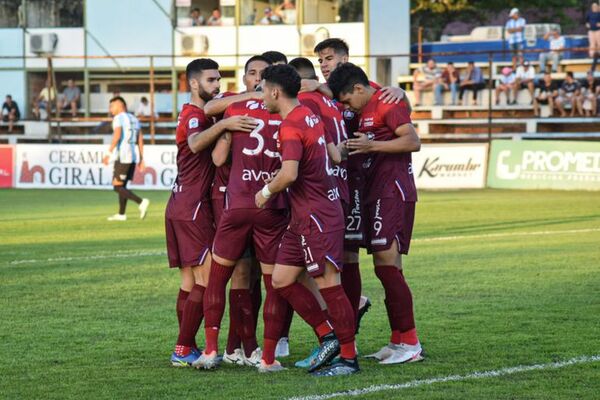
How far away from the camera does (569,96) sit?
33562 mm

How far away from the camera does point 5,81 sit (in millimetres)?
42719

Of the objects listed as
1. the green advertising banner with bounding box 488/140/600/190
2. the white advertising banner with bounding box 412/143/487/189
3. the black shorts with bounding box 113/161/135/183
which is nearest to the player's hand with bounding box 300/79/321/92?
the black shorts with bounding box 113/161/135/183

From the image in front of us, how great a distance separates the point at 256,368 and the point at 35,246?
935 centimetres

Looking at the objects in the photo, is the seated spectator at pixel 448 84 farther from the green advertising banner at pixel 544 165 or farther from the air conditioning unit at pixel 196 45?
the air conditioning unit at pixel 196 45

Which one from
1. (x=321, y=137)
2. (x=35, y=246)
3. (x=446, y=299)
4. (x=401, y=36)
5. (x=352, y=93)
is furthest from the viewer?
(x=401, y=36)

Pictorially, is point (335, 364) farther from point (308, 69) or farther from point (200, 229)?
point (308, 69)

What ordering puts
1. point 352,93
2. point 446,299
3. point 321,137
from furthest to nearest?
point 446,299 → point 352,93 → point 321,137

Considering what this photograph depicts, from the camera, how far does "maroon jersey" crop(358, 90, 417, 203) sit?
8.95 meters

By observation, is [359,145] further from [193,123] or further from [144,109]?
[144,109]

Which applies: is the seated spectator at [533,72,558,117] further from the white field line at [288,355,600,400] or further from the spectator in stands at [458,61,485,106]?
the white field line at [288,355,600,400]

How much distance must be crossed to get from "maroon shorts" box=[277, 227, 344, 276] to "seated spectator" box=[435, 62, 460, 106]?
27648 mm

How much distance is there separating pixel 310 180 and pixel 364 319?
3.05 meters

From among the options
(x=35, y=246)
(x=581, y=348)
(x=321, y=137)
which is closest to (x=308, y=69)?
(x=321, y=137)

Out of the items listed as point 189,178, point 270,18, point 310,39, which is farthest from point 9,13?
point 189,178
